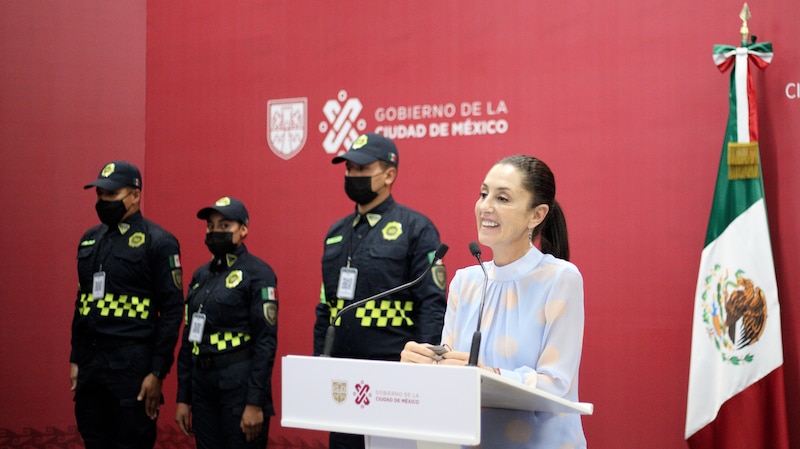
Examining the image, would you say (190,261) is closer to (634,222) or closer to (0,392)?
(0,392)

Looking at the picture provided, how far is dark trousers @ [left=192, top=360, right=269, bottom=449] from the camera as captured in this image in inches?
161

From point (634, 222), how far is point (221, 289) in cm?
186

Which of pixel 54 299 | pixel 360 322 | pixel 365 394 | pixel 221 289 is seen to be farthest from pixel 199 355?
pixel 365 394

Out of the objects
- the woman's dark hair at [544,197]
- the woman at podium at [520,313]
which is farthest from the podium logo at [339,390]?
the woman's dark hair at [544,197]

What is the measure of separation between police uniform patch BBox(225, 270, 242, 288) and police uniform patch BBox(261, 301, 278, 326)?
0.17 meters

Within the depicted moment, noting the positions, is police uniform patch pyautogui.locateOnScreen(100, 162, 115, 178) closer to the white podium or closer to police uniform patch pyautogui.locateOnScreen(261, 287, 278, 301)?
police uniform patch pyautogui.locateOnScreen(261, 287, 278, 301)

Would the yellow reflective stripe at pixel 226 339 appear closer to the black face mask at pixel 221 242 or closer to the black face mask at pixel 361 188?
the black face mask at pixel 221 242

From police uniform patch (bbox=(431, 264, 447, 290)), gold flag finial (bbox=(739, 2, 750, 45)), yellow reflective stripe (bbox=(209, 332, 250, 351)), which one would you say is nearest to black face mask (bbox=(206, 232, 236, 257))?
yellow reflective stripe (bbox=(209, 332, 250, 351))

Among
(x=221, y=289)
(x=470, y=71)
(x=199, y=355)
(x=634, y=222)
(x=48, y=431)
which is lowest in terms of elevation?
(x=48, y=431)

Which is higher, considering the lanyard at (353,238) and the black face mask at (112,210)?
the black face mask at (112,210)

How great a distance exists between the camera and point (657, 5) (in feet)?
13.8

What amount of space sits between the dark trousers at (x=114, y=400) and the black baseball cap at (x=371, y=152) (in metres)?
1.41

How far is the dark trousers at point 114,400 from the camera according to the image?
438cm

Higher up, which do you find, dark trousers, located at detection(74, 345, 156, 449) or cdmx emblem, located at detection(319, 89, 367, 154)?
cdmx emblem, located at detection(319, 89, 367, 154)
